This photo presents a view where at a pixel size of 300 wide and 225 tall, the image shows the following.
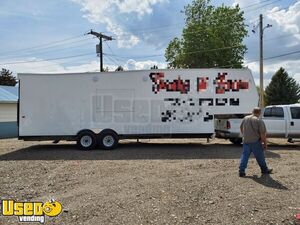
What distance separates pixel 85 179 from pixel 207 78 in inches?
290

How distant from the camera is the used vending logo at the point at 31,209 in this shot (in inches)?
201

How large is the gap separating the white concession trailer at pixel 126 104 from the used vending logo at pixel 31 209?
7.02 m

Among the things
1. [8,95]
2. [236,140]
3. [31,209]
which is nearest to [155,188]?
[31,209]

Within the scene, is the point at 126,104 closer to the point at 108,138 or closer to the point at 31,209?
the point at 108,138

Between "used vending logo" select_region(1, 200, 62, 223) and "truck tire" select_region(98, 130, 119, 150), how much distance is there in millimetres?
6953

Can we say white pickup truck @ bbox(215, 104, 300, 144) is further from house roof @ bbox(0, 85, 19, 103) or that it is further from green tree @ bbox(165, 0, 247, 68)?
green tree @ bbox(165, 0, 247, 68)

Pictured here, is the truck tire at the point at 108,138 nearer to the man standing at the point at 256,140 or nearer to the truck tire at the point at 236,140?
the truck tire at the point at 236,140

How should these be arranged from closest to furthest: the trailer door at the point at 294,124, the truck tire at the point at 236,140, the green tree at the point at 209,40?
the trailer door at the point at 294,124 < the truck tire at the point at 236,140 < the green tree at the point at 209,40

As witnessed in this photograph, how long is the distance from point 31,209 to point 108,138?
7.37 metres

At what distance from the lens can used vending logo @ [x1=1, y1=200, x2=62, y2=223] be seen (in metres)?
5.11

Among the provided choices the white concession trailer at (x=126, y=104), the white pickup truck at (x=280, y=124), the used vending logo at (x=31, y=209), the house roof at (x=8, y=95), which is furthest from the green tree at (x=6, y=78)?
the used vending logo at (x=31, y=209)

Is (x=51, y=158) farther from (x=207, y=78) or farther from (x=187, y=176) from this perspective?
Result: (x=207, y=78)

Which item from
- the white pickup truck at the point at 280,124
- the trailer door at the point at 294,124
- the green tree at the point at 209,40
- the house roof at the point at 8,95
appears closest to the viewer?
the white pickup truck at the point at 280,124

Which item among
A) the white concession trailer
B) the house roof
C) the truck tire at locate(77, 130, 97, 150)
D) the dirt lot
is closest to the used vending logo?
the dirt lot
